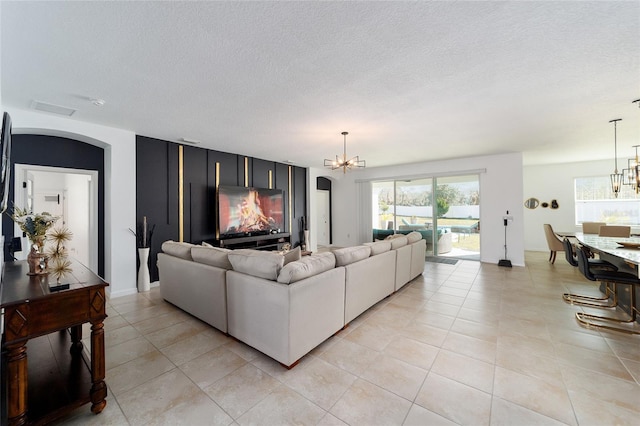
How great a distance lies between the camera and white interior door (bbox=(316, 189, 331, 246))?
920 cm

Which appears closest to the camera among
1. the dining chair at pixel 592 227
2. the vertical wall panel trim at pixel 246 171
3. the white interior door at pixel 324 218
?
the dining chair at pixel 592 227

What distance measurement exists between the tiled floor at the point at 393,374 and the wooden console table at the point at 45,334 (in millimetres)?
186

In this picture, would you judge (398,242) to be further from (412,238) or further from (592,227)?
(592,227)

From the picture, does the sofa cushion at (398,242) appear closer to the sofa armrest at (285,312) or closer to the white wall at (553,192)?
the sofa armrest at (285,312)

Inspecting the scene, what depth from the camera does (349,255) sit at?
2898 mm

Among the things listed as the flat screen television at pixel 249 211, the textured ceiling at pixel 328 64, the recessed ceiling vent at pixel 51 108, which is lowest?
the flat screen television at pixel 249 211

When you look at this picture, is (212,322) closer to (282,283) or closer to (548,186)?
(282,283)

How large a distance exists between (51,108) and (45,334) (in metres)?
3.27

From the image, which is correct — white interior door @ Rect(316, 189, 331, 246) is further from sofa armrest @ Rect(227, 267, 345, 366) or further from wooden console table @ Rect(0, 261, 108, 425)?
wooden console table @ Rect(0, 261, 108, 425)

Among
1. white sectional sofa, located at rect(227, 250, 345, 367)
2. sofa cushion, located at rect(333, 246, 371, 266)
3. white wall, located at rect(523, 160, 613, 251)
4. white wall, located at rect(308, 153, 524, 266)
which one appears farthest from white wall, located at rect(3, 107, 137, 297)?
white wall, located at rect(523, 160, 613, 251)

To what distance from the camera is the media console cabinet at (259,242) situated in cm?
539

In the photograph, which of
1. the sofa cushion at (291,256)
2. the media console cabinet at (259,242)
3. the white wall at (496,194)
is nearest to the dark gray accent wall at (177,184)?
the media console cabinet at (259,242)

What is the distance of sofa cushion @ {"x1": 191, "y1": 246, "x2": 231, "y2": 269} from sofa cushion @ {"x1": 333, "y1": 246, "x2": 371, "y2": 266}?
4.01 ft

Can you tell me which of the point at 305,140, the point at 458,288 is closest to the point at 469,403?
the point at 458,288
